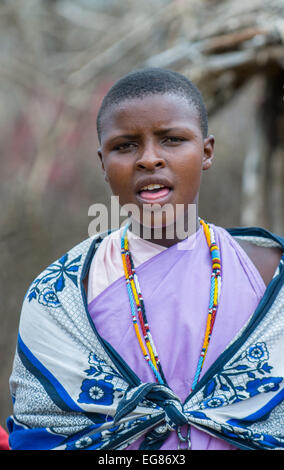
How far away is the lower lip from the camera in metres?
1.97

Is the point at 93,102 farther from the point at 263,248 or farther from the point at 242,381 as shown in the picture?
the point at 242,381

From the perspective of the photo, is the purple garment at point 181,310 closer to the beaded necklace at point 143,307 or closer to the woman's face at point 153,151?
the beaded necklace at point 143,307

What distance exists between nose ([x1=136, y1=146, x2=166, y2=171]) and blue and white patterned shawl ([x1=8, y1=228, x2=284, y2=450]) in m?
0.44

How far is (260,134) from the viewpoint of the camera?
4.91 meters

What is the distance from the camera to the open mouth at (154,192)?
1.96 m

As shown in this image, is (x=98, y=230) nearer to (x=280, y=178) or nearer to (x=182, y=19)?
(x=280, y=178)

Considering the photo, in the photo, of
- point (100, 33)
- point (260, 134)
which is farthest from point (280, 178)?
point (100, 33)

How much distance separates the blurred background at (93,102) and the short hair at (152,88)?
2162 mm

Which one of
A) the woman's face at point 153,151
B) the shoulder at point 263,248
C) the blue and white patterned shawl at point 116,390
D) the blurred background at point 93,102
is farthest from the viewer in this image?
the blurred background at point 93,102

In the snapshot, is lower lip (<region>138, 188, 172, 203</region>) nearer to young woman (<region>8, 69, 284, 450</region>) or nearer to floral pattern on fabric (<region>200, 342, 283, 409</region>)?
young woman (<region>8, 69, 284, 450</region>)

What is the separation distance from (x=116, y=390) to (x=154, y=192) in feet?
1.97

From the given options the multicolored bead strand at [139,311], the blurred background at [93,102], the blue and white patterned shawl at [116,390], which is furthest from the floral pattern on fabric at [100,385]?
the blurred background at [93,102]

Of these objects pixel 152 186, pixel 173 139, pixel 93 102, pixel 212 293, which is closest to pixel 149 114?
pixel 173 139

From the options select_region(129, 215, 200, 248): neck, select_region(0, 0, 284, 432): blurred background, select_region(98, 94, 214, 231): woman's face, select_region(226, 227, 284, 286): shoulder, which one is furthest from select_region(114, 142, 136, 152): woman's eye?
select_region(0, 0, 284, 432): blurred background
